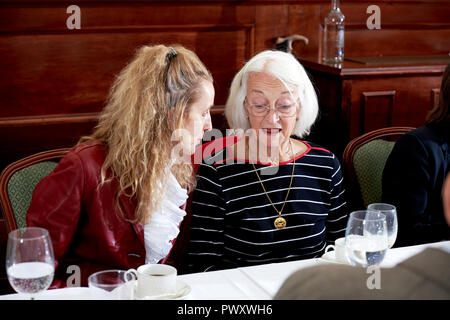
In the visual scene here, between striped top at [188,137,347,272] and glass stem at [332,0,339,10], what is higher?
glass stem at [332,0,339,10]

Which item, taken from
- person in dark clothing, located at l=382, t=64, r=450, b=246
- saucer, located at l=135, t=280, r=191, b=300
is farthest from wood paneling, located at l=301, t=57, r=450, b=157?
saucer, located at l=135, t=280, r=191, b=300

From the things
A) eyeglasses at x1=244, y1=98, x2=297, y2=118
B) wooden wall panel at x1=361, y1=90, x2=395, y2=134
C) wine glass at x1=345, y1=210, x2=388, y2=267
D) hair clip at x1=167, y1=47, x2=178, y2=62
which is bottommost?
wine glass at x1=345, y1=210, x2=388, y2=267

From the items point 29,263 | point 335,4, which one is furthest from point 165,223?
point 335,4

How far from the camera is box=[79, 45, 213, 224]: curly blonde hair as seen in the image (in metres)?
1.90

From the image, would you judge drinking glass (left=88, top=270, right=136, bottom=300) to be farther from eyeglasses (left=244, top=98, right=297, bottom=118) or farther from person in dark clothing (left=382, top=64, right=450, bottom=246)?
person in dark clothing (left=382, top=64, right=450, bottom=246)

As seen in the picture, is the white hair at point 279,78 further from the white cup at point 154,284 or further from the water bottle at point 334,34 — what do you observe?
the water bottle at point 334,34

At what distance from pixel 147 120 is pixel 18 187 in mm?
500

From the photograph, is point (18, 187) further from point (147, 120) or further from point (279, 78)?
point (279, 78)

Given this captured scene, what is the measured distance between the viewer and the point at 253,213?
7.16 ft

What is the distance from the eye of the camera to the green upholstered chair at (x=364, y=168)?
259cm

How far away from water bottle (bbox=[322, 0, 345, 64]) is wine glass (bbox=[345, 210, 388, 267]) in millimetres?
2191

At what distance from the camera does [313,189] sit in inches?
89.3
